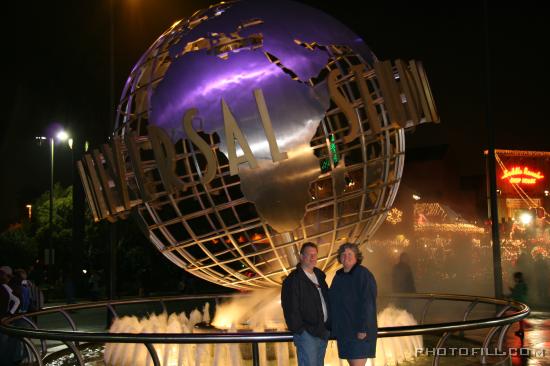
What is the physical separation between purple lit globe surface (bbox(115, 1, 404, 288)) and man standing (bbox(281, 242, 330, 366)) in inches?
65.3

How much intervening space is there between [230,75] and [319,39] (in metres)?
1.02

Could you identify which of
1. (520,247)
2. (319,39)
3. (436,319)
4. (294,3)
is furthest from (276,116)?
(520,247)

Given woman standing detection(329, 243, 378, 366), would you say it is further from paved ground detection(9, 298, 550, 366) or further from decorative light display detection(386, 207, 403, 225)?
decorative light display detection(386, 207, 403, 225)

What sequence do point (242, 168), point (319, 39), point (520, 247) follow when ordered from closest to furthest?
point (242, 168)
point (319, 39)
point (520, 247)

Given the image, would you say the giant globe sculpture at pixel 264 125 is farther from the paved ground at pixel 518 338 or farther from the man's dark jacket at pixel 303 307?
the paved ground at pixel 518 338

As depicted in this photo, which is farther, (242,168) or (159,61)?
(159,61)

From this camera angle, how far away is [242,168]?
21.4 feet

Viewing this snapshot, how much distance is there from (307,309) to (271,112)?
2.30 m

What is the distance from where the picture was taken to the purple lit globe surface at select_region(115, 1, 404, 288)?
6641mm

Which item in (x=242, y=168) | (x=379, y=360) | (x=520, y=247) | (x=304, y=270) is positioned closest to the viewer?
(x=304, y=270)

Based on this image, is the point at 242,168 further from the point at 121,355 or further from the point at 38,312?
the point at 121,355

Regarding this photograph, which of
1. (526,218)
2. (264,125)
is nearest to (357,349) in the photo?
(264,125)

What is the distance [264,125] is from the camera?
645 centimetres

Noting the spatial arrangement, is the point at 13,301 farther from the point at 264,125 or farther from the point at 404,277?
the point at 404,277
